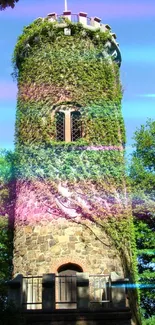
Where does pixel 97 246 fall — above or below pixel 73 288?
above

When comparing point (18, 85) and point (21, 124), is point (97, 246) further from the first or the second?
point (18, 85)

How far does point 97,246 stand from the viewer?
12.7 metres

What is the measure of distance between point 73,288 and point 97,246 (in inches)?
64.6

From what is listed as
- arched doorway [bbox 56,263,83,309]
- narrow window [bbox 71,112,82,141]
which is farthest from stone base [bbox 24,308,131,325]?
narrow window [bbox 71,112,82,141]

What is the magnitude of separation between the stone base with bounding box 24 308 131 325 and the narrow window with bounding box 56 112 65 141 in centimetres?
620

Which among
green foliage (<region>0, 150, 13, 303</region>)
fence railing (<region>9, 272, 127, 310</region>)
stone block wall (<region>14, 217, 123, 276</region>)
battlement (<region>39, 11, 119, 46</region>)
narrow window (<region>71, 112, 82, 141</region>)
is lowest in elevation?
fence railing (<region>9, 272, 127, 310</region>)

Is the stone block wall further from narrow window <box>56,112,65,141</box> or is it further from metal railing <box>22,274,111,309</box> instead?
narrow window <box>56,112,65,141</box>

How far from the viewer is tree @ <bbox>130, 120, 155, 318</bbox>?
1845cm

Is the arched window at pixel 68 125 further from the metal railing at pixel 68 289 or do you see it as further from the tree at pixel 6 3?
the tree at pixel 6 3

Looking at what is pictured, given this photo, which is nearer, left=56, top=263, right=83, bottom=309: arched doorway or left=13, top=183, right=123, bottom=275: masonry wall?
left=56, top=263, right=83, bottom=309: arched doorway

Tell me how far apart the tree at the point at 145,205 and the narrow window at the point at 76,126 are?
16.2 feet

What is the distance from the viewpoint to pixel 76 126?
14.8 meters

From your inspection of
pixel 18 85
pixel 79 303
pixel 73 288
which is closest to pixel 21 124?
pixel 18 85

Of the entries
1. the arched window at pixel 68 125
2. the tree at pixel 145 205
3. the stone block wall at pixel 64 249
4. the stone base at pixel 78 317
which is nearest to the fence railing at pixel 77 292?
the stone base at pixel 78 317
